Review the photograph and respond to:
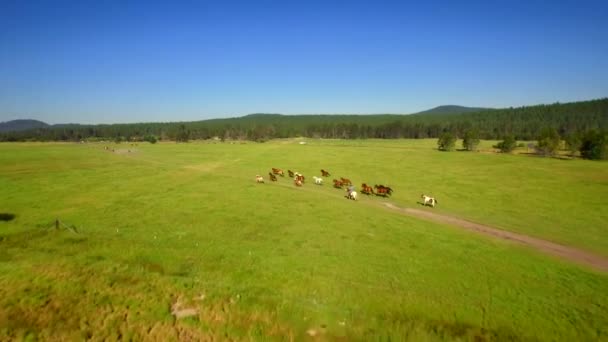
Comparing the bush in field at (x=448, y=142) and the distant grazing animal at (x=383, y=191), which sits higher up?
the bush in field at (x=448, y=142)

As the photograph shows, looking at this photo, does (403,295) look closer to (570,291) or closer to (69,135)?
(570,291)

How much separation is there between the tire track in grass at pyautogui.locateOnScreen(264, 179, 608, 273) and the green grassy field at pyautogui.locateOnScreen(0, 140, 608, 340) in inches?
37.4

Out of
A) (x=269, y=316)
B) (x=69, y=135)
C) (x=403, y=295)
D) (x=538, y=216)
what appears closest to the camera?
(x=269, y=316)

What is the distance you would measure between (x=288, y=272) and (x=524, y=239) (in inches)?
545

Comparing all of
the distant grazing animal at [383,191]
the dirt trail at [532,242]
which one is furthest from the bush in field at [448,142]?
the dirt trail at [532,242]

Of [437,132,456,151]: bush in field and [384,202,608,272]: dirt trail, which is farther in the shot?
[437,132,456,151]: bush in field

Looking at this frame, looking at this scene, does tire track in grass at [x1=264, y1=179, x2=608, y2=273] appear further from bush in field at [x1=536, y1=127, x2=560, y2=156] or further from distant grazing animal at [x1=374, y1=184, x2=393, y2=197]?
bush in field at [x1=536, y1=127, x2=560, y2=156]

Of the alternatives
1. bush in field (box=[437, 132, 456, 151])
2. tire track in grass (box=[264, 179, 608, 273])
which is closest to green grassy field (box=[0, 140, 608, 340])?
tire track in grass (box=[264, 179, 608, 273])

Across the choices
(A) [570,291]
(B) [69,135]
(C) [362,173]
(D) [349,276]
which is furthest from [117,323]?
(B) [69,135]

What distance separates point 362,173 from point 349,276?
31483 mm

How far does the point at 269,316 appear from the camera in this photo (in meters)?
10.1

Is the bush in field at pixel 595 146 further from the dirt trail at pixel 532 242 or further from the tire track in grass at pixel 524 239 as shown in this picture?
the dirt trail at pixel 532 242

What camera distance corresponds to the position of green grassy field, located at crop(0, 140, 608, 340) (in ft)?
31.5

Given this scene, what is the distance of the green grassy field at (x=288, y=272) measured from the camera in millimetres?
9594
